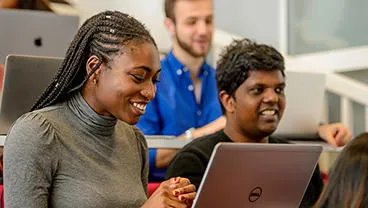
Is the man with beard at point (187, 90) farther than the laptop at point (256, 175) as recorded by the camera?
Yes

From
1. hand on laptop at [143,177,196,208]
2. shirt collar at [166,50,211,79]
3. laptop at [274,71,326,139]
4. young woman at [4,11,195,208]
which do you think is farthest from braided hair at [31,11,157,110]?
shirt collar at [166,50,211,79]

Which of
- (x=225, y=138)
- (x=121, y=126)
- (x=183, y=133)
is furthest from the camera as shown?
(x=183, y=133)

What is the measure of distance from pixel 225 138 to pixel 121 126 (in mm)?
503

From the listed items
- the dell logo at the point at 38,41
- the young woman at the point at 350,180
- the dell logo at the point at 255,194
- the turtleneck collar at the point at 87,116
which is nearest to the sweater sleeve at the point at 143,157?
the turtleneck collar at the point at 87,116

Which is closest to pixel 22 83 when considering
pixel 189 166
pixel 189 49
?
pixel 189 166

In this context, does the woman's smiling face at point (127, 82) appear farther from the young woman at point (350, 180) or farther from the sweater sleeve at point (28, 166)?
the young woman at point (350, 180)

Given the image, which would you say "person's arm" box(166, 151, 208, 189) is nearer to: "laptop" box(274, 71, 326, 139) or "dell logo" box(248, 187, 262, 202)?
"dell logo" box(248, 187, 262, 202)

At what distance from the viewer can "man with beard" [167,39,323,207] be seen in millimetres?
2125

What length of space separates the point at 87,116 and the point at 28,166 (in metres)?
0.19

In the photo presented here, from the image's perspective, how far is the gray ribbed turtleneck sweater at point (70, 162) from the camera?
4.58 ft

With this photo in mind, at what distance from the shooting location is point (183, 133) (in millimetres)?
2602

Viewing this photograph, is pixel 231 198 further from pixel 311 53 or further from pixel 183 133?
pixel 311 53

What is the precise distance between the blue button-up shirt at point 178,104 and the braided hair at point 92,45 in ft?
3.12

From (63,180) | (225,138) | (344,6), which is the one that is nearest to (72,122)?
(63,180)
